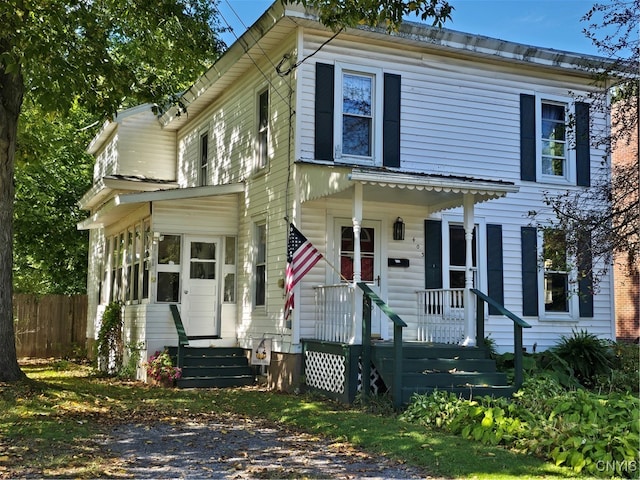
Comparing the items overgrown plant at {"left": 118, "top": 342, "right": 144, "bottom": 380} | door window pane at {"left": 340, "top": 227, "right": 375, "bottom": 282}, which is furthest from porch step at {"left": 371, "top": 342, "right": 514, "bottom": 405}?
overgrown plant at {"left": 118, "top": 342, "right": 144, "bottom": 380}

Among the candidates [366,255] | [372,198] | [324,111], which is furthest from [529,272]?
[324,111]

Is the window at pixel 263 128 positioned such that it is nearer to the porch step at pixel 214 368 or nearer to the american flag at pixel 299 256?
the american flag at pixel 299 256

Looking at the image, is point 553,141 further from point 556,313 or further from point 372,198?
point 372,198

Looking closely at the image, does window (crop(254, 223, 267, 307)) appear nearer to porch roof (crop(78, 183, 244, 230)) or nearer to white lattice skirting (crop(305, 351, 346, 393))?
porch roof (crop(78, 183, 244, 230))

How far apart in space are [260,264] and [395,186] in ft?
13.1

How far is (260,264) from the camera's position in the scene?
1313 cm

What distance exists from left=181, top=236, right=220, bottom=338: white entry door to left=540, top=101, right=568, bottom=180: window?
7.15 metres

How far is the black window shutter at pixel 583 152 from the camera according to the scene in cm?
1383

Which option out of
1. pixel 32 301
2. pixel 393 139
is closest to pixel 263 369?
pixel 393 139

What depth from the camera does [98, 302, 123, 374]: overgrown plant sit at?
1511cm

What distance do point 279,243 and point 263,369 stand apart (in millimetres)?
2576

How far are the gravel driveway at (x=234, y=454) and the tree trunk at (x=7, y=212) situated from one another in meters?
3.09

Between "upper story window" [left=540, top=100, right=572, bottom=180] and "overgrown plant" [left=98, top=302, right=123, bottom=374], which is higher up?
"upper story window" [left=540, top=100, right=572, bottom=180]

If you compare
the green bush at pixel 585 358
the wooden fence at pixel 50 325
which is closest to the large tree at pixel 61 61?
the green bush at pixel 585 358
